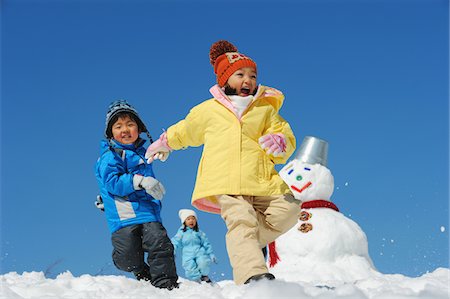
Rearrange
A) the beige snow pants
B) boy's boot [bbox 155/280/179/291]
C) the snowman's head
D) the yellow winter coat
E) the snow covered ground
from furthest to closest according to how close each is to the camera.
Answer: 1. the snowman's head
2. boy's boot [bbox 155/280/179/291]
3. the yellow winter coat
4. the beige snow pants
5. the snow covered ground

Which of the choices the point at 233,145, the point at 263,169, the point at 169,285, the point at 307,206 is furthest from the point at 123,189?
the point at 307,206

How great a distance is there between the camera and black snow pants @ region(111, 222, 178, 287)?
5.18m

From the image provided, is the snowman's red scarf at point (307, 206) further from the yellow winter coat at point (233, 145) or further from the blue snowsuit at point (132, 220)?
the yellow winter coat at point (233, 145)

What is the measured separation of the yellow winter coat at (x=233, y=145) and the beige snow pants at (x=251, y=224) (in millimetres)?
88

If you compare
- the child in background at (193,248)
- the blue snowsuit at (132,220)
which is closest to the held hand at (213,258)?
the child in background at (193,248)

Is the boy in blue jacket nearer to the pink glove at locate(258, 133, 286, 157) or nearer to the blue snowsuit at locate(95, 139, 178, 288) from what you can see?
the blue snowsuit at locate(95, 139, 178, 288)

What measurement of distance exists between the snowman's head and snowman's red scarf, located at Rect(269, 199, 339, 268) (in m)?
0.07

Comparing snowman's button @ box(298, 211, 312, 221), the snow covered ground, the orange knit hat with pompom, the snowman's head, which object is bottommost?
the snow covered ground

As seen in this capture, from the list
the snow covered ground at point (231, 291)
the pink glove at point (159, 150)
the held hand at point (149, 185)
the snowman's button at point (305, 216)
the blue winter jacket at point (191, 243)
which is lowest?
the snow covered ground at point (231, 291)

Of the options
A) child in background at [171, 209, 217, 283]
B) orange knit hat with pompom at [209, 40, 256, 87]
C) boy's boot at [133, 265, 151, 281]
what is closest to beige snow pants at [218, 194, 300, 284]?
orange knit hat with pompom at [209, 40, 256, 87]

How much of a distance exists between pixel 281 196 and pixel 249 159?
41cm

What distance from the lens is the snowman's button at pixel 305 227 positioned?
877 cm

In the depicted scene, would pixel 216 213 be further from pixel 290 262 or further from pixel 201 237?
pixel 201 237

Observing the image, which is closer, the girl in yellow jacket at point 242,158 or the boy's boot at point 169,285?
the girl in yellow jacket at point 242,158
